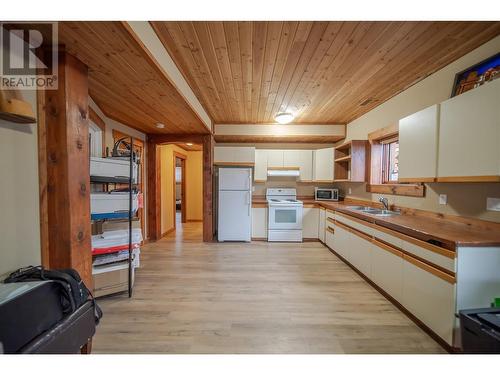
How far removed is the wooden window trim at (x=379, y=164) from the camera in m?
2.68

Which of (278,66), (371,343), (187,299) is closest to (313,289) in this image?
(371,343)

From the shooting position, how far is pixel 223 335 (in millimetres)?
1571

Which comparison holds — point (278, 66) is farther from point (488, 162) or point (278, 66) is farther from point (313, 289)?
point (313, 289)

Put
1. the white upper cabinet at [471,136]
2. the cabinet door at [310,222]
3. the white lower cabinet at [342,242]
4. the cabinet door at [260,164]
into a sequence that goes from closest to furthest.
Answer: the white upper cabinet at [471,136] → the white lower cabinet at [342,242] → the cabinet door at [310,222] → the cabinet door at [260,164]

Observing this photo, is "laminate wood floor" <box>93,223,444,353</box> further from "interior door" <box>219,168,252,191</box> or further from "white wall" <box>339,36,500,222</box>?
"interior door" <box>219,168,252,191</box>

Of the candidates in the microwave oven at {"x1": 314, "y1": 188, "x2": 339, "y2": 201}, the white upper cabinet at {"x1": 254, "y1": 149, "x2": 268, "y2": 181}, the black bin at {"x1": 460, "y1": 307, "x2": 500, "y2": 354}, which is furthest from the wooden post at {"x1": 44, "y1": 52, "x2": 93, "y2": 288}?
the microwave oven at {"x1": 314, "y1": 188, "x2": 339, "y2": 201}

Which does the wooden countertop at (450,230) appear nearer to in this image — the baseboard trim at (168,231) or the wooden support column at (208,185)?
the wooden support column at (208,185)

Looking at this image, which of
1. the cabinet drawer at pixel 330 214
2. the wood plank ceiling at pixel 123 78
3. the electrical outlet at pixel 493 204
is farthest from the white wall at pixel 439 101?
the wood plank ceiling at pixel 123 78

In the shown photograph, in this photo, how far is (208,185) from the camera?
4004 millimetres

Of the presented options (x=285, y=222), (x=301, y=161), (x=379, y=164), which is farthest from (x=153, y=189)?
(x=379, y=164)

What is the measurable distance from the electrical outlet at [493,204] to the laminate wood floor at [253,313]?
115 cm

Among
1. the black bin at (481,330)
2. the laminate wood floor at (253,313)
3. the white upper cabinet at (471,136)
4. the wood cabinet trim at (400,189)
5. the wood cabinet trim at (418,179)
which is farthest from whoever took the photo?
the wood cabinet trim at (400,189)

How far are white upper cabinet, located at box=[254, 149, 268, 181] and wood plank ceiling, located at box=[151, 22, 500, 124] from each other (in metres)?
1.50
